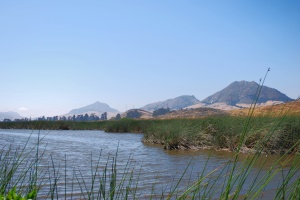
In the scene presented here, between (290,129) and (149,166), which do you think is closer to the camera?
(149,166)

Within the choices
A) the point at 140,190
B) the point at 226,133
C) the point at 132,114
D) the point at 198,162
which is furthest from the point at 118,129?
the point at 132,114

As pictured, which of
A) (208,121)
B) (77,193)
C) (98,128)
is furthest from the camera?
(98,128)

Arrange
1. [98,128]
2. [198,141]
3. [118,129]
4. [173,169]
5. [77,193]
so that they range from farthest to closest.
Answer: [98,128], [118,129], [198,141], [173,169], [77,193]

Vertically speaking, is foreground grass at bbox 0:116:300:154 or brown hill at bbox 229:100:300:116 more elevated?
brown hill at bbox 229:100:300:116

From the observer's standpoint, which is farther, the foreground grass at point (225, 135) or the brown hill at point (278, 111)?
the foreground grass at point (225, 135)

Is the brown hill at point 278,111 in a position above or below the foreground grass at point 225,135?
above

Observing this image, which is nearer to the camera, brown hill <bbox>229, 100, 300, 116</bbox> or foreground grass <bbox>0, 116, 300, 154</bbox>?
brown hill <bbox>229, 100, 300, 116</bbox>

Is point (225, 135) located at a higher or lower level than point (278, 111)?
lower

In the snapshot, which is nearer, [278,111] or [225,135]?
[225,135]

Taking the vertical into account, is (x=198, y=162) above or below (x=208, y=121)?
below

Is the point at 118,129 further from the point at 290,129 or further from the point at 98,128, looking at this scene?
the point at 290,129

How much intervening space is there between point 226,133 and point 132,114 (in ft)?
466

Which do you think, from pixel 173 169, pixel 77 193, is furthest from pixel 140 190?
pixel 173 169

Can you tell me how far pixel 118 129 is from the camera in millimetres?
25391
